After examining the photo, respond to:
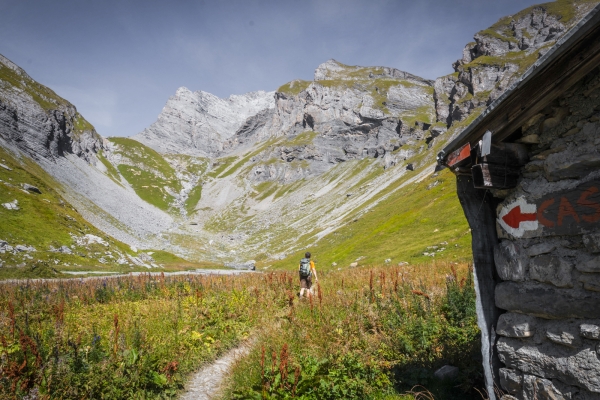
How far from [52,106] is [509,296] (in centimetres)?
12838

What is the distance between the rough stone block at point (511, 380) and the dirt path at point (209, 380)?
521 centimetres

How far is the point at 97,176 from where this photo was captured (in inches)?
3984

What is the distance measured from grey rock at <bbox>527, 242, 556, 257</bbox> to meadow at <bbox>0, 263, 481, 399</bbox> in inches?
107

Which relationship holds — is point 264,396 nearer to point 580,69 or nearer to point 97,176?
point 580,69

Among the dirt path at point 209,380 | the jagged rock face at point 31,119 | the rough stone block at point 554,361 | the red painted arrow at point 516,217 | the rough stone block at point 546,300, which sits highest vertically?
the jagged rock face at point 31,119

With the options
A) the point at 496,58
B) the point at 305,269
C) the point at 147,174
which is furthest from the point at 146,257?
the point at 496,58

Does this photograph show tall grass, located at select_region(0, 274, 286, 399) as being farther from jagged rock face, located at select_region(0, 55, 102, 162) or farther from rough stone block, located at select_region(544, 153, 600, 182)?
jagged rock face, located at select_region(0, 55, 102, 162)

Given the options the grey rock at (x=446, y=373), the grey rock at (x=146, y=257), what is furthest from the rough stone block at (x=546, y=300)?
the grey rock at (x=146, y=257)

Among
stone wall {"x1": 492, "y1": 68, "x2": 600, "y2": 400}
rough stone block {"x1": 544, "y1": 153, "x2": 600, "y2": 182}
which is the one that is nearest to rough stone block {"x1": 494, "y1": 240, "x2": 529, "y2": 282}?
stone wall {"x1": 492, "y1": 68, "x2": 600, "y2": 400}

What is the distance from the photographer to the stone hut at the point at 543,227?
160 inches

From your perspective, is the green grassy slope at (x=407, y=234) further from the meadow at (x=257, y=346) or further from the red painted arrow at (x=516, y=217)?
the red painted arrow at (x=516, y=217)

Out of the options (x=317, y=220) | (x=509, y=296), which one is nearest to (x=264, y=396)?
(x=509, y=296)

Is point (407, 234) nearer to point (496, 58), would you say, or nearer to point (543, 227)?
point (543, 227)

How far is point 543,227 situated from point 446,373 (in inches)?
134
